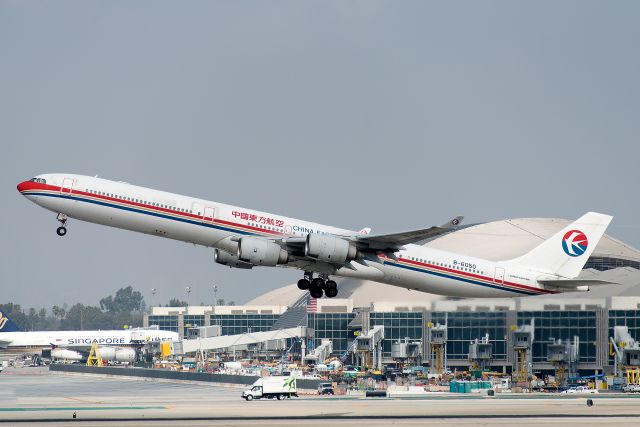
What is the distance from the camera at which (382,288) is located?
17500cm

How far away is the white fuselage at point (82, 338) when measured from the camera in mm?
167750

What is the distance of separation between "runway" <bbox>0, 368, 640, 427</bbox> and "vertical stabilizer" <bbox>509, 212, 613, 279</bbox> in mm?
9316

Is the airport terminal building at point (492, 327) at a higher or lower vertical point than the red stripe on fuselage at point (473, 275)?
lower

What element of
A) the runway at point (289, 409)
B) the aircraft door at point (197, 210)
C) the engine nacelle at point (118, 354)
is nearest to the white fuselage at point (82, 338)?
the engine nacelle at point (118, 354)

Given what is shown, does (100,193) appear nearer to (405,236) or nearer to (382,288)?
(405,236)

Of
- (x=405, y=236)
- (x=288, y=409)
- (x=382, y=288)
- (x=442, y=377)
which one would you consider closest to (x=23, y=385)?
(x=442, y=377)

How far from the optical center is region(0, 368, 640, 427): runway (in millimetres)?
62469

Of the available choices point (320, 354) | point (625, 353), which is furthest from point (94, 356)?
point (625, 353)

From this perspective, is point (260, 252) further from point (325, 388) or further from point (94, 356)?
point (94, 356)

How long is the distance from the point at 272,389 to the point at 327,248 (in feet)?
75.6

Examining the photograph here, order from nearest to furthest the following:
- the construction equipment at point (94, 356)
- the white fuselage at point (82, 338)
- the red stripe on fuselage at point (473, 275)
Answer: the red stripe on fuselage at point (473, 275) → the construction equipment at point (94, 356) → the white fuselage at point (82, 338)

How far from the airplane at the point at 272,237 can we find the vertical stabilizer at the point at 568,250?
293cm

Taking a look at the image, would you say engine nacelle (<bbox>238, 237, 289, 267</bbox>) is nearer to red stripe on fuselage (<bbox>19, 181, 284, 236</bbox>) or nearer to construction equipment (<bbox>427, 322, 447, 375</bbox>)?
red stripe on fuselage (<bbox>19, 181, 284, 236</bbox>)

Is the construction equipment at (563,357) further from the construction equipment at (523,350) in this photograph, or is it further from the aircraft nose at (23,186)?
the aircraft nose at (23,186)
